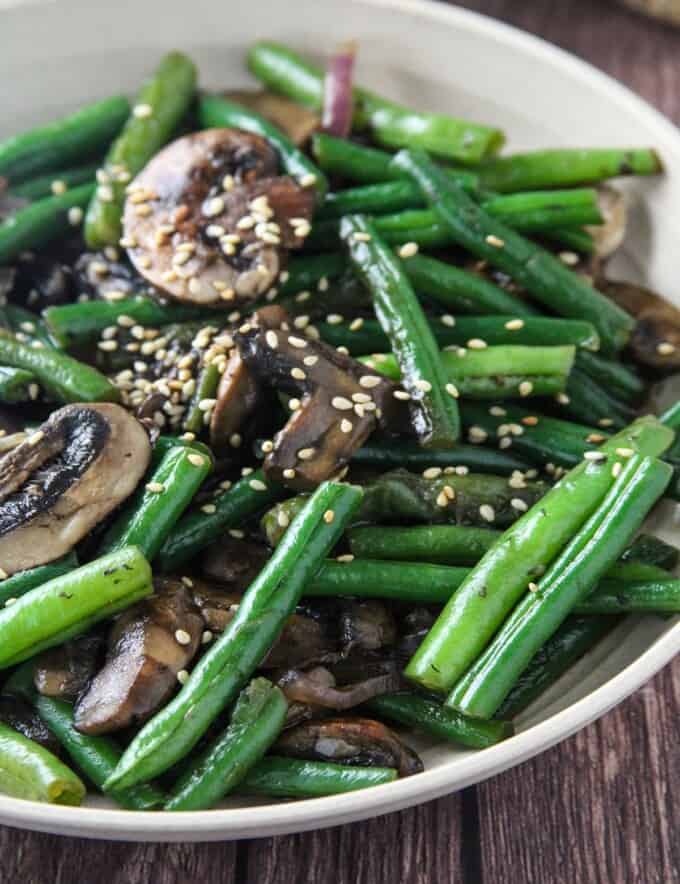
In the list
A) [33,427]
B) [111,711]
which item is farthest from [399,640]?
[33,427]

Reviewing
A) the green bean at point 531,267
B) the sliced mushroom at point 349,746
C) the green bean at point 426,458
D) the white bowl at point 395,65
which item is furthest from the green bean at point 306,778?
the white bowl at point 395,65

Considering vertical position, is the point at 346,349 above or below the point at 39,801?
above

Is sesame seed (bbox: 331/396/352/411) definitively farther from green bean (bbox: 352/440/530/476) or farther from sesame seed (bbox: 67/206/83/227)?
sesame seed (bbox: 67/206/83/227)

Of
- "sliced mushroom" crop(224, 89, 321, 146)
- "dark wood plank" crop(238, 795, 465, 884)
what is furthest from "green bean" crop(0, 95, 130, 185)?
"dark wood plank" crop(238, 795, 465, 884)

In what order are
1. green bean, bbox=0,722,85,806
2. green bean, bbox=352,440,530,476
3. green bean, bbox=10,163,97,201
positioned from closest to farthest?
green bean, bbox=0,722,85,806 < green bean, bbox=352,440,530,476 < green bean, bbox=10,163,97,201

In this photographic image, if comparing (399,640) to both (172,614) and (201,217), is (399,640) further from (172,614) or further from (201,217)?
(201,217)

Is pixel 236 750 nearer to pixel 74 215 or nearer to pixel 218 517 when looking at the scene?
pixel 218 517
